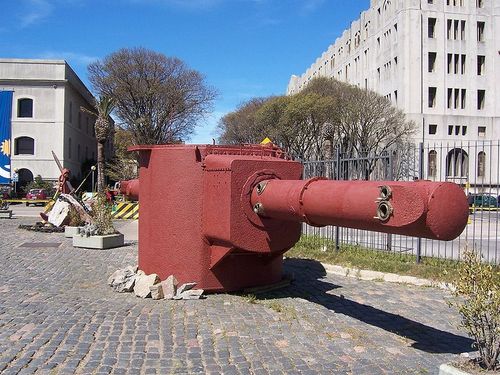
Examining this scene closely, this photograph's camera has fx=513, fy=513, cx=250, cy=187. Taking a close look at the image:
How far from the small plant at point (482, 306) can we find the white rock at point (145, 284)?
13.1 ft

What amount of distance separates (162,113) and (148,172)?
39128 millimetres

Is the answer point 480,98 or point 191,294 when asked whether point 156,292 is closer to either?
point 191,294

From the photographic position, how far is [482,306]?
363cm

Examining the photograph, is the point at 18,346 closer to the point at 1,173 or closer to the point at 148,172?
the point at 148,172

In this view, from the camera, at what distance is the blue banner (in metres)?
41.6

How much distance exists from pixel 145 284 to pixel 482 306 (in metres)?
4.30

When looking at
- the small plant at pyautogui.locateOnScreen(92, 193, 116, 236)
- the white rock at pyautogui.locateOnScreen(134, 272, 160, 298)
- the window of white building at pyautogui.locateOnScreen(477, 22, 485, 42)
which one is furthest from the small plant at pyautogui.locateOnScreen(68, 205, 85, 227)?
the window of white building at pyautogui.locateOnScreen(477, 22, 485, 42)

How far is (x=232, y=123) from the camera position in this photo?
52.9 m

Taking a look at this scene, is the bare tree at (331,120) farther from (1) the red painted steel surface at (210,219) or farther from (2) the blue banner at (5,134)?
(1) the red painted steel surface at (210,219)

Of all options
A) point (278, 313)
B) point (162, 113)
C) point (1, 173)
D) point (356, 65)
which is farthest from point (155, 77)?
point (278, 313)

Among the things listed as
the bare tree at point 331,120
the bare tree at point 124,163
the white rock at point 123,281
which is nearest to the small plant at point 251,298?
the white rock at point 123,281

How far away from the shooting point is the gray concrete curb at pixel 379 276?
26.0 feet

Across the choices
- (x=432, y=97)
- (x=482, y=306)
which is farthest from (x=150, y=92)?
(x=482, y=306)

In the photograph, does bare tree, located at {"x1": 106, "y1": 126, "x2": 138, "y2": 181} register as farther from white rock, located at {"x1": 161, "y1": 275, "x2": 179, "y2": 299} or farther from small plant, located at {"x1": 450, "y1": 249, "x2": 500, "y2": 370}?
small plant, located at {"x1": 450, "y1": 249, "x2": 500, "y2": 370}
